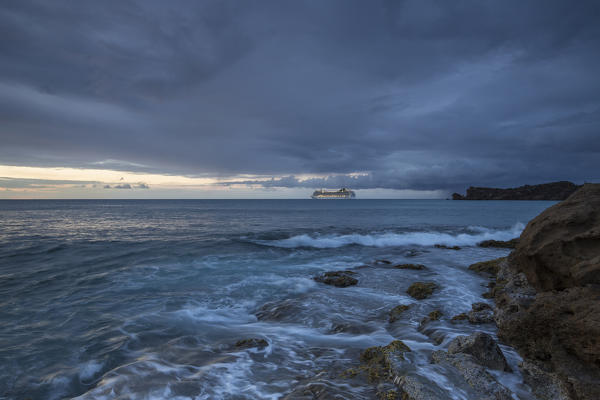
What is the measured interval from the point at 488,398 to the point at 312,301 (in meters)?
5.69

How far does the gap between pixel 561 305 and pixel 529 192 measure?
18220 cm

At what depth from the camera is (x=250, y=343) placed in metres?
5.96

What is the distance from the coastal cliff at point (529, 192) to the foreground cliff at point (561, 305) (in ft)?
501

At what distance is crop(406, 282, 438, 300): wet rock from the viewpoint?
29.2 feet

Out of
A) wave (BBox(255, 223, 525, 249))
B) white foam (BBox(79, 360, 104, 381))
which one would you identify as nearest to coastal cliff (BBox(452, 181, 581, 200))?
wave (BBox(255, 223, 525, 249))

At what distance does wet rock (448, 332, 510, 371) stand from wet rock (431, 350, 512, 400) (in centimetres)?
17

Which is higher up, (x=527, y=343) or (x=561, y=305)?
(x=561, y=305)

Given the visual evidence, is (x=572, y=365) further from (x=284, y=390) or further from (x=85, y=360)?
(x=85, y=360)

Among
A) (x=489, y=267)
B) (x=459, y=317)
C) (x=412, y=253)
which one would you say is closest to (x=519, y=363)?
(x=459, y=317)

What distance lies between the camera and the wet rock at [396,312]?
23.4ft

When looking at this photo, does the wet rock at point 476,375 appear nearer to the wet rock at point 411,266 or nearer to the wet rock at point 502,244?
the wet rock at point 411,266

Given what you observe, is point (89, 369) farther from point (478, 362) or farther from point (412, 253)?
point (412, 253)

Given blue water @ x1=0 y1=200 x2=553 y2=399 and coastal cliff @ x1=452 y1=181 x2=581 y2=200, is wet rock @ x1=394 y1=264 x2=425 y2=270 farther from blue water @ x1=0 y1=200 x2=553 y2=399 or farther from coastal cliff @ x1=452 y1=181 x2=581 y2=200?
coastal cliff @ x1=452 y1=181 x2=581 y2=200

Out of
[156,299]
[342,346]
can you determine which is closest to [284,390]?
[342,346]
